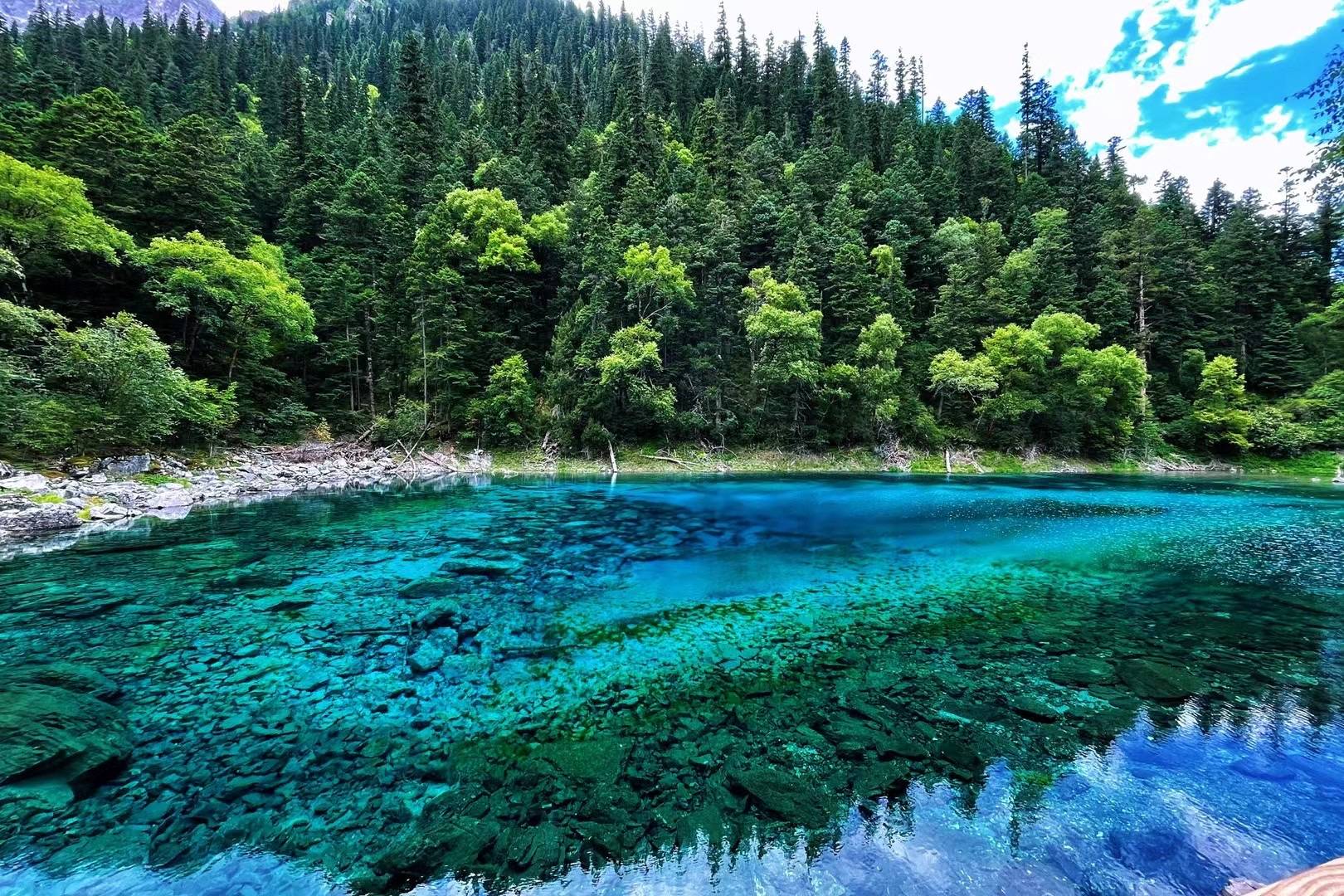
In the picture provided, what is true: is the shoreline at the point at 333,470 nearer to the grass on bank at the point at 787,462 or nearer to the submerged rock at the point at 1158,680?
the grass on bank at the point at 787,462

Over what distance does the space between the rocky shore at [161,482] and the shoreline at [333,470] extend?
4cm

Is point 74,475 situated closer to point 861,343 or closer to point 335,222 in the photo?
point 335,222

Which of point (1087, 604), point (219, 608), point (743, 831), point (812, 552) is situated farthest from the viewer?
point (812, 552)

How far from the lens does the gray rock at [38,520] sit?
12.2m

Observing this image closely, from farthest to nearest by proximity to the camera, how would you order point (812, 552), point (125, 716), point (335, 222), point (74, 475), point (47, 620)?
point (335, 222) → point (74, 475) → point (812, 552) → point (47, 620) → point (125, 716)

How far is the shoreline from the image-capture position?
13.6 m

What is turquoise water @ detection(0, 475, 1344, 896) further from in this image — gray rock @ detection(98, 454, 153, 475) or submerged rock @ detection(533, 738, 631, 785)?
gray rock @ detection(98, 454, 153, 475)

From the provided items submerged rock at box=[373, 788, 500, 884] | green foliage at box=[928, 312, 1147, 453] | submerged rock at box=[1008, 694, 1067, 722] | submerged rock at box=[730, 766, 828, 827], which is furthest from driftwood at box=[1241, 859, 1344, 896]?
green foliage at box=[928, 312, 1147, 453]

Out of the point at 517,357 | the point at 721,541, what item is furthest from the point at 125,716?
the point at 517,357

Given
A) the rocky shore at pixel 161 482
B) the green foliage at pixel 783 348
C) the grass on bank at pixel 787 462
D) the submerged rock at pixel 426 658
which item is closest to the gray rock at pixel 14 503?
the rocky shore at pixel 161 482

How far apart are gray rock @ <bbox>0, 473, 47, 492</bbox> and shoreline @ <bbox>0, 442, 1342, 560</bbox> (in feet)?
0.09

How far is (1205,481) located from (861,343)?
21412 mm

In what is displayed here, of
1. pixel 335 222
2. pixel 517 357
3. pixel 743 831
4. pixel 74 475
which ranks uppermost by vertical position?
pixel 335 222

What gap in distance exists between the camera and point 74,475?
650 inches
